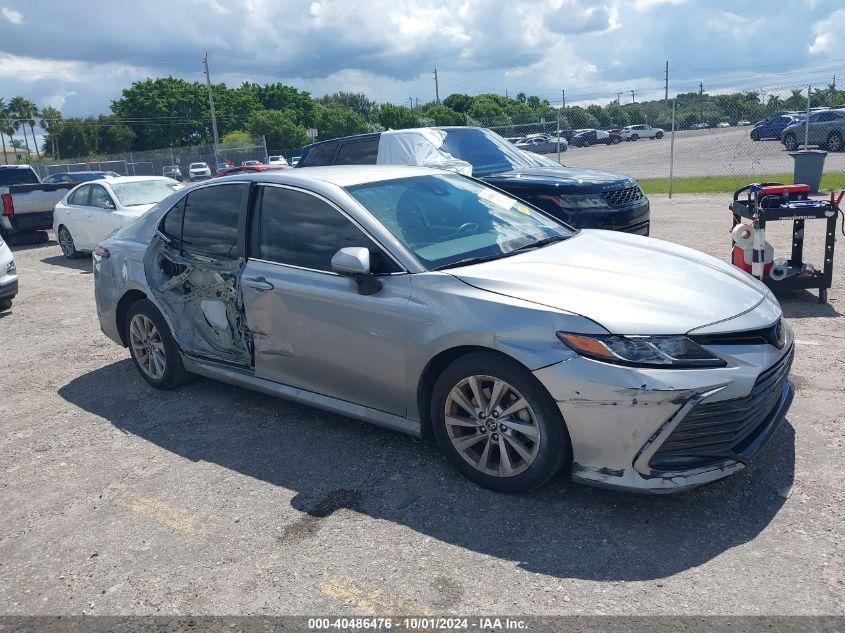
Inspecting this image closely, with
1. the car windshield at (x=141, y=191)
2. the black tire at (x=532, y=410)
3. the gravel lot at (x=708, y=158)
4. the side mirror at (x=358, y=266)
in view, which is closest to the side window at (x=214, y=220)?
the side mirror at (x=358, y=266)

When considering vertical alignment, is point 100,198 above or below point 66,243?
above

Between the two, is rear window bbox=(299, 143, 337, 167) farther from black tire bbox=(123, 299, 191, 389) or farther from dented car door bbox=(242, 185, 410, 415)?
dented car door bbox=(242, 185, 410, 415)

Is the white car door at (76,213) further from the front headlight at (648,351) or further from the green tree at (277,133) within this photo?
the green tree at (277,133)

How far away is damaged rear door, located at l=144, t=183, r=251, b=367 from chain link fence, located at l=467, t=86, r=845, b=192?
14.3 meters

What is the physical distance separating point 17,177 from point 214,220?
16581 mm

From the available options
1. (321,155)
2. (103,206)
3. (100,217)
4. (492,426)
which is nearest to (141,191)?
(103,206)

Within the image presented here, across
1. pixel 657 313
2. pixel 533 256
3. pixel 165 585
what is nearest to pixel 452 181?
pixel 533 256

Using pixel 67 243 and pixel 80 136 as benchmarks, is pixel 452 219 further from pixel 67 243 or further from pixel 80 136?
pixel 80 136

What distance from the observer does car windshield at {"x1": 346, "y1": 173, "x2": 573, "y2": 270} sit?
4180 millimetres

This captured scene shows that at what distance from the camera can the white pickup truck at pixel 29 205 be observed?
52.3 ft

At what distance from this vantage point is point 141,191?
12711mm

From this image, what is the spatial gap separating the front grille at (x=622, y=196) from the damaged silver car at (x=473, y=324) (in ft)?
11.4

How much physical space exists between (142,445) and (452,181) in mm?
2682

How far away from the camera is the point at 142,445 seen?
15.7 feet
